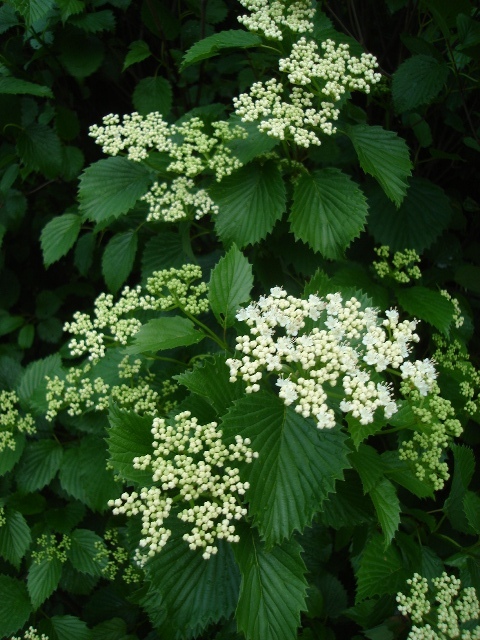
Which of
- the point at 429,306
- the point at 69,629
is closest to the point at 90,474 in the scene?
the point at 69,629

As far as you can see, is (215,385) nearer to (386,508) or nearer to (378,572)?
→ (386,508)

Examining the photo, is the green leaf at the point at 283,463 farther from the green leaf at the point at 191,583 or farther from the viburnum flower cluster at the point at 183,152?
the viburnum flower cluster at the point at 183,152

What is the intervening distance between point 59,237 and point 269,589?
5.65 feet

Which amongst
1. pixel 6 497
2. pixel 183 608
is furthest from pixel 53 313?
pixel 183 608

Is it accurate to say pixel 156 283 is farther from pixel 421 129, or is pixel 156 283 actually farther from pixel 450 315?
pixel 421 129

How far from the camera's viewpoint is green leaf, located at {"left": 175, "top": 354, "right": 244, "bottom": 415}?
4.50 ft

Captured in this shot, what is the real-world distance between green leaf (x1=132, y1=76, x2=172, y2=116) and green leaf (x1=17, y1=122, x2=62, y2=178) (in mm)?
506

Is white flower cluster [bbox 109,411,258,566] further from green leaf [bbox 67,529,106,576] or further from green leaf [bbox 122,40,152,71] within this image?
green leaf [bbox 122,40,152,71]

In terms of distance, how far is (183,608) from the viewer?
1.33 m

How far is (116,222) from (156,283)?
907mm

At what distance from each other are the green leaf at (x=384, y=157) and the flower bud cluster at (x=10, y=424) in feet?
5.51

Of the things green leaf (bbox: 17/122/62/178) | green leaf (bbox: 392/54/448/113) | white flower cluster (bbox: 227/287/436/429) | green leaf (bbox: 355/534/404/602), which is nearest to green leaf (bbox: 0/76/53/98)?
green leaf (bbox: 17/122/62/178)

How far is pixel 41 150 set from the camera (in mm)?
2725

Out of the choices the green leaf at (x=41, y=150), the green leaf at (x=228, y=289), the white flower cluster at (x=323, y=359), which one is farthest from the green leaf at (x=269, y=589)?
the green leaf at (x=41, y=150)
